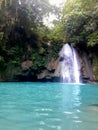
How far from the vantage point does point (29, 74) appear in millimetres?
27875

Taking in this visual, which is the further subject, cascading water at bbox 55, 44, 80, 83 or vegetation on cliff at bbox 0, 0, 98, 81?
cascading water at bbox 55, 44, 80, 83

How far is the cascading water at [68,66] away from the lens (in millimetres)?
27688

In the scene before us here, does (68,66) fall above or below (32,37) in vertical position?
Result: below

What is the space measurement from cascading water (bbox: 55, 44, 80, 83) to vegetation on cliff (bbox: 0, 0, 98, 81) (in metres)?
0.70

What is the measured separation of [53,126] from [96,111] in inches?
99.4

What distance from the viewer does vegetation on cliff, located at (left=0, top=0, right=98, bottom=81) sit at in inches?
1080

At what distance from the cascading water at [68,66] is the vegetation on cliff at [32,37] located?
0.70 m

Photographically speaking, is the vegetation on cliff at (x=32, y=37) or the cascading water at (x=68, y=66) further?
the cascading water at (x=68, y=66)

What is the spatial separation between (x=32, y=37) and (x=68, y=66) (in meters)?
4.79

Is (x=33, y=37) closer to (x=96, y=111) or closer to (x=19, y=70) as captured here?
(x=19, y=70)

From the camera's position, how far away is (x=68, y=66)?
2852cm

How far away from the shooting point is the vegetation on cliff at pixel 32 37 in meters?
27.4

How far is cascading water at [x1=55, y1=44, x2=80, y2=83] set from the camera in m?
27.7

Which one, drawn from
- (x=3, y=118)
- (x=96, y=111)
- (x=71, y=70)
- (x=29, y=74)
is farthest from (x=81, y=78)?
(x=3, y=118)
